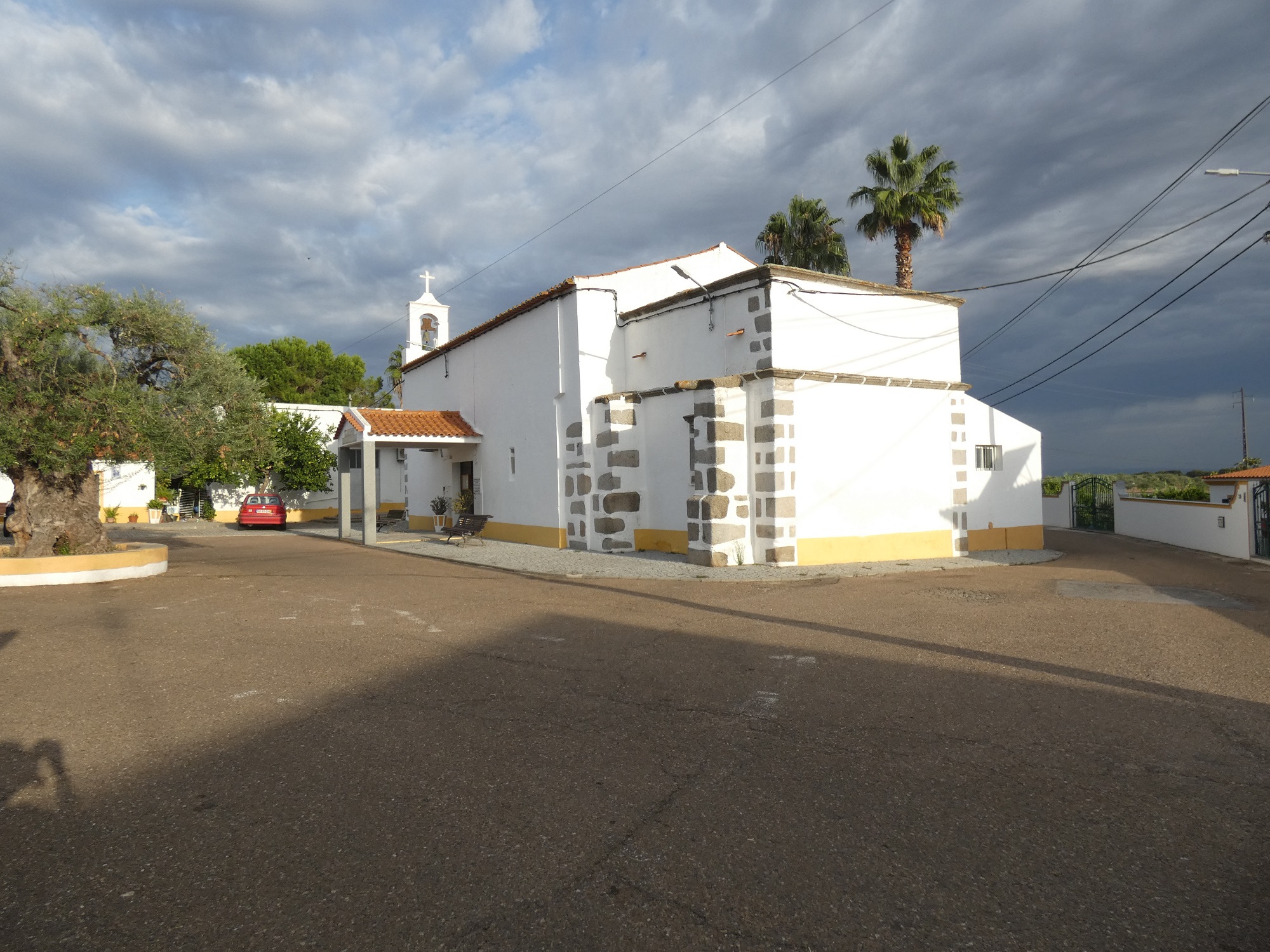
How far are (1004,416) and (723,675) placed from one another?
14640mm

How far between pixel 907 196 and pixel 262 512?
25499 millimetres

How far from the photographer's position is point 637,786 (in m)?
4.31

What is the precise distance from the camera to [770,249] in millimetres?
29297

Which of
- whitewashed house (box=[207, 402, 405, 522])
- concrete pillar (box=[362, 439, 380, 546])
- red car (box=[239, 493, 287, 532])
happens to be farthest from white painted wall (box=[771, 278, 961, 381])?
red car (box=[239, 493, 287, 532])

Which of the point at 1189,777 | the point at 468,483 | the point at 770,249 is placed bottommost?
the point at 1189,777

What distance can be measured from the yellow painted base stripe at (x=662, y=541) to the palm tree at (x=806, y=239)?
48.4ft

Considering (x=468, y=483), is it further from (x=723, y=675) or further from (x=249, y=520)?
(x=723, y=675)

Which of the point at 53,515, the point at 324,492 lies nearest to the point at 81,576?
the point at 53,515

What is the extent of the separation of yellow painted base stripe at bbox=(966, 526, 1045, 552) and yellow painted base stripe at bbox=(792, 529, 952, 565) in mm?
1169

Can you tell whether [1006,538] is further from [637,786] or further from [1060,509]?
[637,786]

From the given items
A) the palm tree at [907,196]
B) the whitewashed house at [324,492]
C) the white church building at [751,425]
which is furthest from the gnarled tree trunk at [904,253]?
the whitewashed house at [324,492]

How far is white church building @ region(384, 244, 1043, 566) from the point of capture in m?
15.2

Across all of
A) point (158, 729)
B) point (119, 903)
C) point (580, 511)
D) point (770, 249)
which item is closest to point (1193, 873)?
point (119, 903)

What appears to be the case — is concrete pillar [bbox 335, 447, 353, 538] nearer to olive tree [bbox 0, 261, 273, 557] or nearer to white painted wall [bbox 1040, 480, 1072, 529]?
olive tree [bbox 0, 261, 273, 557]
